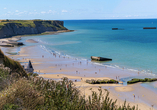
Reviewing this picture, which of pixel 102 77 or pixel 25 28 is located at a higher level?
pixel 25 28

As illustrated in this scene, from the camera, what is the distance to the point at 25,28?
444 feet

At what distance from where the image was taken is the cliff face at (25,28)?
383 feet

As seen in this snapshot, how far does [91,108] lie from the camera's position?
33.8 ft

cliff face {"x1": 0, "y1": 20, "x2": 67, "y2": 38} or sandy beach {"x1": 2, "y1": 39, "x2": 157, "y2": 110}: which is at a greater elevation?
cliff face {"x1": 0, "y1": 20, "x2": 67, "y2": 38}

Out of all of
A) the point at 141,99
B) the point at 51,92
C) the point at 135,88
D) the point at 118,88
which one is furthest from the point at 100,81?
the point at 51,92

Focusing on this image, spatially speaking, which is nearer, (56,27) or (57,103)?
(57,103)

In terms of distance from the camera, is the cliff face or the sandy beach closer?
the sandy beach

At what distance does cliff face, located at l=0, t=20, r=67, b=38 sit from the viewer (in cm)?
11680

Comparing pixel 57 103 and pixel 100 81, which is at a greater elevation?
pixel 57 103

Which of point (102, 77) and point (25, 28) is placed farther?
point (25, 28)

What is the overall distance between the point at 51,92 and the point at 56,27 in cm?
16161

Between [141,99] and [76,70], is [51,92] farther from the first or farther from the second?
[76,70]

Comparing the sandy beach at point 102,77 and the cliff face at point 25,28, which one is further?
the cliff face at point 25,28

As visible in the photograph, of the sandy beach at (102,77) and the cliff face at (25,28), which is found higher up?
the cliff face at (25,28)
